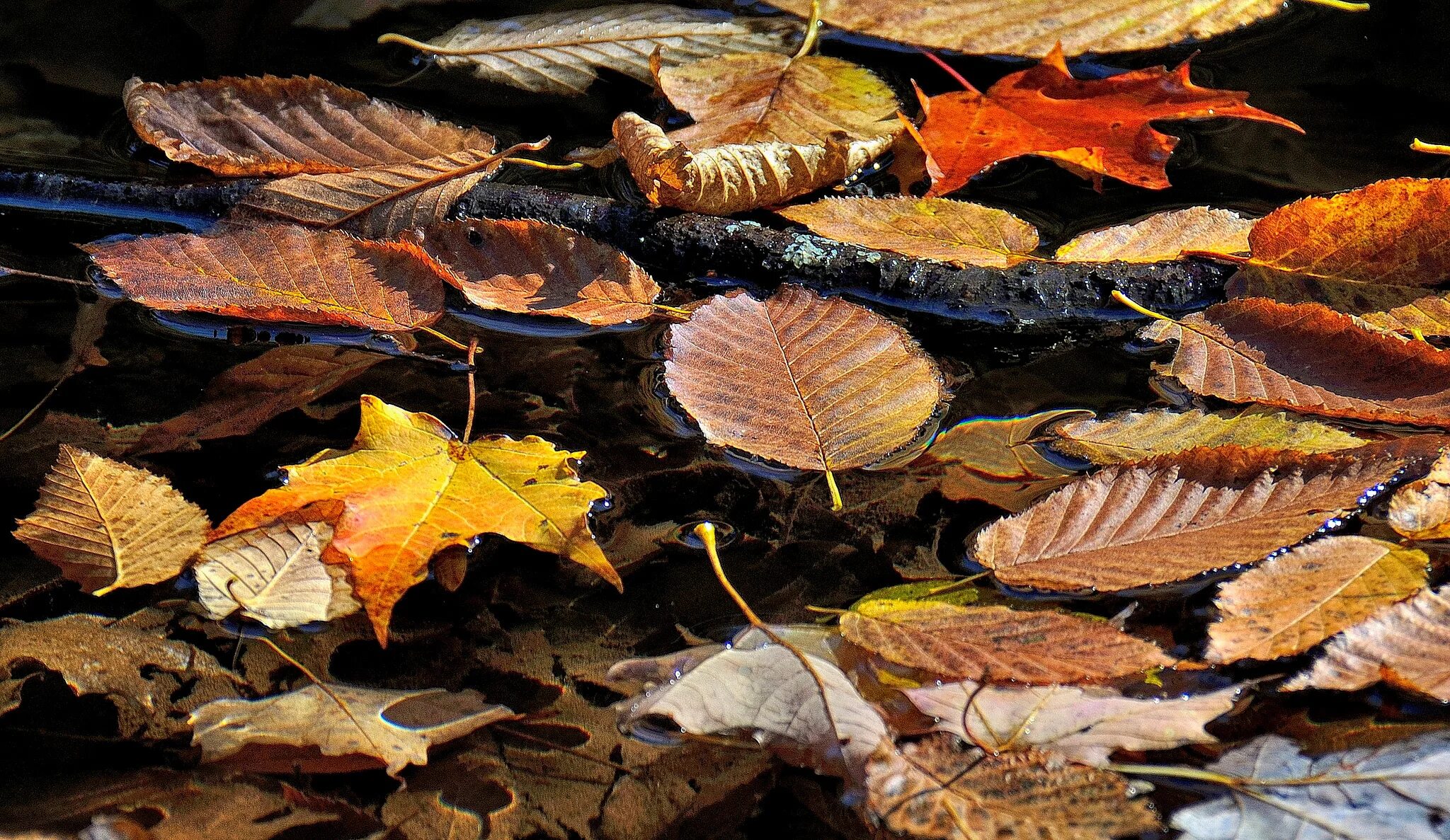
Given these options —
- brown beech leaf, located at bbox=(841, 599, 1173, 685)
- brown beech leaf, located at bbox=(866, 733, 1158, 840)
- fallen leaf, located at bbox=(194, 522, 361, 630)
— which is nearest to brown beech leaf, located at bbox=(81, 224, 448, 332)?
fallen leaf, located at bbox=(194, 522, 361, 630)

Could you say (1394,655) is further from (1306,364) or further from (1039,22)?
(1039,22)

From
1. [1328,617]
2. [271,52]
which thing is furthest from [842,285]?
[271,52]

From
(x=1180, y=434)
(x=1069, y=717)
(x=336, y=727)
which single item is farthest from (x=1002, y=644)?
(x=336, y=727)

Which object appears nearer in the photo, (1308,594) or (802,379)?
(1308,594)

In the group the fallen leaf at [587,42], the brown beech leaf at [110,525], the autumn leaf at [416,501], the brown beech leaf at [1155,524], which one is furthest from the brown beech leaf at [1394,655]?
the fallen leaf at [587,42]

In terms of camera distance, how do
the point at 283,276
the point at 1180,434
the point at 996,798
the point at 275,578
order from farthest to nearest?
the point at 283,276
the point at 1180,434
the point at 275,578
the point at 996,798

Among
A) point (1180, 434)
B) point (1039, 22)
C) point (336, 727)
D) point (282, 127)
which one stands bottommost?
point (336, 727)

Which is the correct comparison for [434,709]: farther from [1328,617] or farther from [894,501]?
[1328,617]

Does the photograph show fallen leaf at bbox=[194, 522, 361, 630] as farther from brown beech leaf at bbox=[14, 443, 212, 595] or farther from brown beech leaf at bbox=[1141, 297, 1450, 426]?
brown beech leaf at bbox=[1141, 297, 1450, 426]

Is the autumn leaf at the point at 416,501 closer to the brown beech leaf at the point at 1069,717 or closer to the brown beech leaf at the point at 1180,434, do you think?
the brown beech leaf at the point at 1069,717
